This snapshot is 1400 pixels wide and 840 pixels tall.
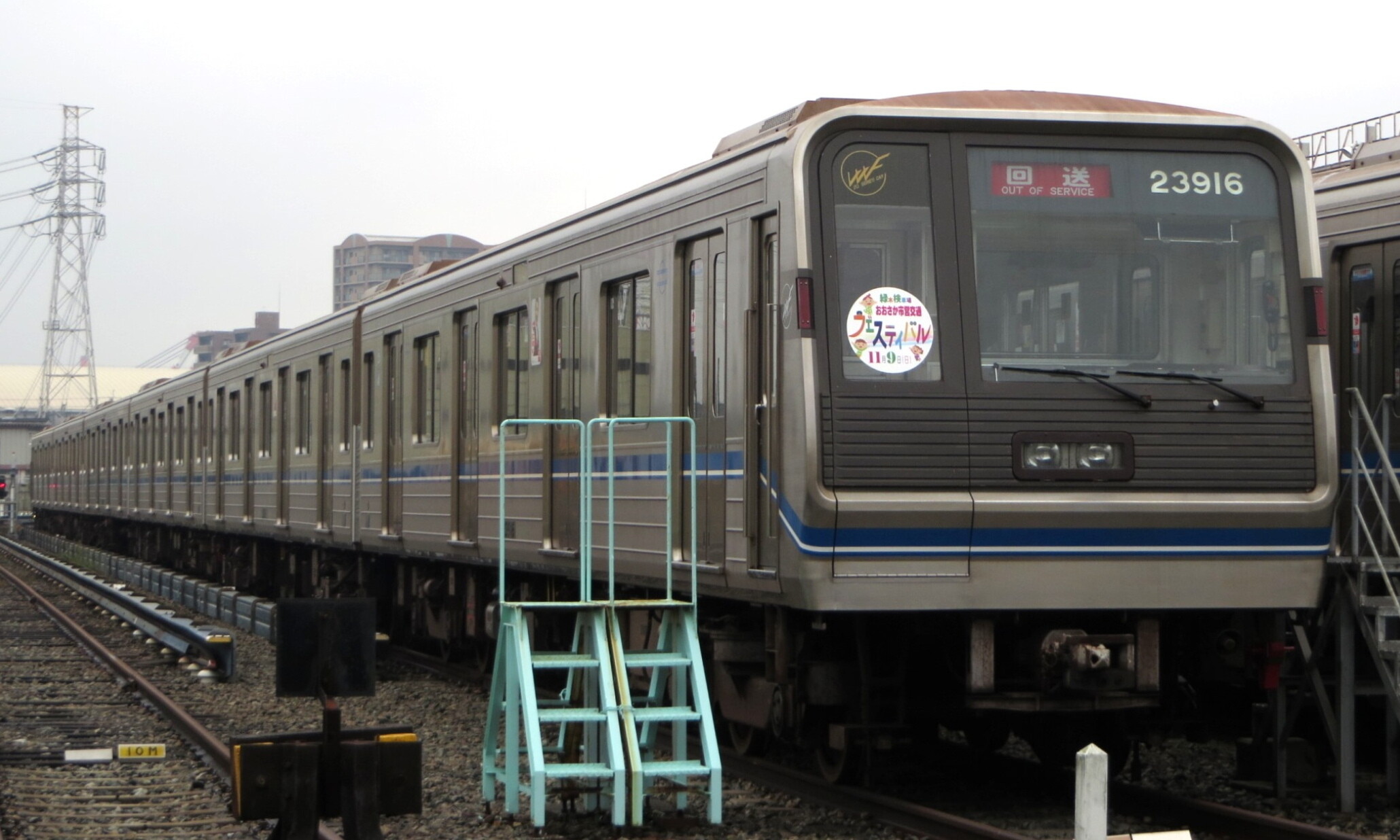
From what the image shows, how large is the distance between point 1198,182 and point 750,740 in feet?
12.0

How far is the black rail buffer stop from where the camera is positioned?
6.04 m

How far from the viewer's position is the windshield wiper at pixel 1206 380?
25.3 feet

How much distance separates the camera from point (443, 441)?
44.1 feet

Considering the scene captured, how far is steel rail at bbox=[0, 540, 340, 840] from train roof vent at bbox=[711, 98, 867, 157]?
356cm

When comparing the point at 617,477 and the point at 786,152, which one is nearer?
the point at 786,152

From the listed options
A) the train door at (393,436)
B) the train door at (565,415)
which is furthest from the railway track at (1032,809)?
the train door at (393,436)

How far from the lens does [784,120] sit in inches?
329

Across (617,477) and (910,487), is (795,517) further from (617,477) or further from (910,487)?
(617,477)

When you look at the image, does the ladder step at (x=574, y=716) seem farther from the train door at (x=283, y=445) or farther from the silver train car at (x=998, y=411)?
the train door at (x=283, y=445)

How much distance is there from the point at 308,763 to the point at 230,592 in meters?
15.7

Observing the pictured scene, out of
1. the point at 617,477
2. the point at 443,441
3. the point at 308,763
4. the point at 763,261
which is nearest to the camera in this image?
the point at 308,763

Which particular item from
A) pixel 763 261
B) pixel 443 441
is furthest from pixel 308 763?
pixel 443 441

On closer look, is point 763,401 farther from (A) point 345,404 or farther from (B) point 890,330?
(A) point 345,404

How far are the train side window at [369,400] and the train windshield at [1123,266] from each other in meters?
8.96
